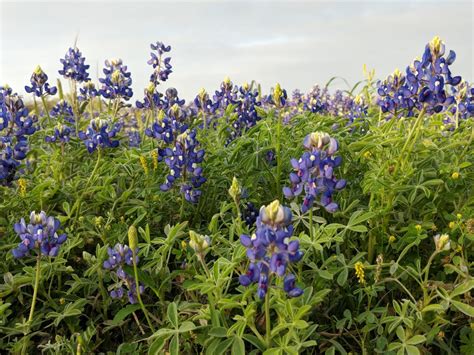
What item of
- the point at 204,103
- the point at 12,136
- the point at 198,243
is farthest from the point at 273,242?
the point at 204,103

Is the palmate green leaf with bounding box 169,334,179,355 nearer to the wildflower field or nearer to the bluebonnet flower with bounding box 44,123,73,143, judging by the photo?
the wildflower field

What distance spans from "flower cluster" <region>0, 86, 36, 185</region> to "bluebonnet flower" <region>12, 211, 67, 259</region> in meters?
1.16

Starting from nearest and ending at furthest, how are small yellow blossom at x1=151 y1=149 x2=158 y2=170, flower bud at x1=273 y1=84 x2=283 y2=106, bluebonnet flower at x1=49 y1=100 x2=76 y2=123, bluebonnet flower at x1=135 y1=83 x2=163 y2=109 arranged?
flower bud at x1=273 y1=84 x2=283 y2=106 → small yellow blossom at x1=151 y1=149 x2=158 y2=170 → bluebonnet flower at x1=135 y1=83 x2=163 y2=109 → bluebonnet flower at x1=49 y1=100 x2=76 y2=123

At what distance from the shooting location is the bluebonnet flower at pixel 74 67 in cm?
614

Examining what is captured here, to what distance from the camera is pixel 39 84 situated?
5586 mm

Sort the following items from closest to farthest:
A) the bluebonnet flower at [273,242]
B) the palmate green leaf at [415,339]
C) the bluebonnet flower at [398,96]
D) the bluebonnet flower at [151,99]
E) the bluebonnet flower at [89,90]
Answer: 1. the bluebonnet flower at [273,242]
2. the palmate green leaf at [415,339]
3. the bluebonnet flower at [398,96]
4. the bluebonnet flower at [151,99]
5. the bluebonnet flower at [89,90]

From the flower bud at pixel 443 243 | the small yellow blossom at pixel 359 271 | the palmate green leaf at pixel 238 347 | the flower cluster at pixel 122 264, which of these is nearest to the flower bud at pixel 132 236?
the flower cluster at pixel 122 264

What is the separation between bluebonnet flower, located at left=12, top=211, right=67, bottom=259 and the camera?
2.97 metres

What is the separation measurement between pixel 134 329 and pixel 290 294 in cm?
119

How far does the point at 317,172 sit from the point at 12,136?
2425mm

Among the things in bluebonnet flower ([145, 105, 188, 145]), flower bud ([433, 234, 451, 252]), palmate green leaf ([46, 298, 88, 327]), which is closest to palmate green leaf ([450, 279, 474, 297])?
flower bud ([433, 234, 451, 252])

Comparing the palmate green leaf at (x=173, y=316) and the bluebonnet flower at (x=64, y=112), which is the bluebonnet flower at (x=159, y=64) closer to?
the bluebonnet flower at (x=64, y=112)

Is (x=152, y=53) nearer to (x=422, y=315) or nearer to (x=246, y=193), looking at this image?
(x=246, y=193)

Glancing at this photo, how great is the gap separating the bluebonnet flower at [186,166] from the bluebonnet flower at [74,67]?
2.85 meters
